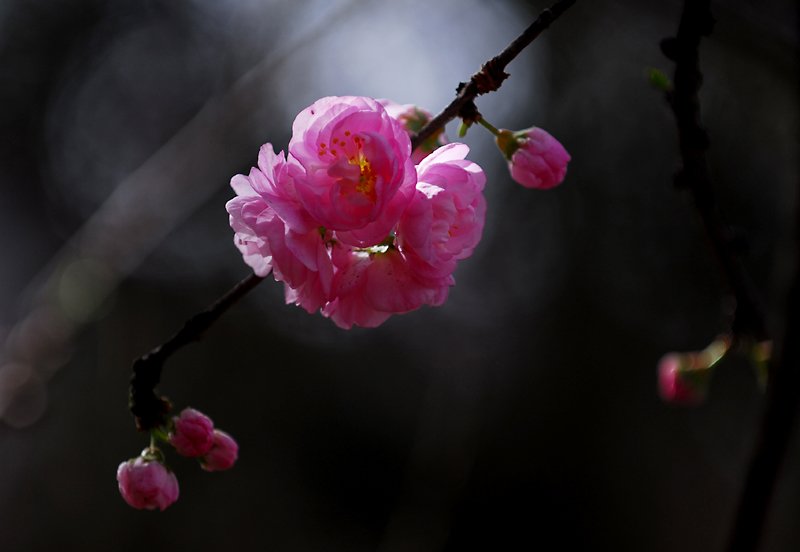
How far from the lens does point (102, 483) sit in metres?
3.67

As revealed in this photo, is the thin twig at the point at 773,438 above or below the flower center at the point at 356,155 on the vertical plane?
below

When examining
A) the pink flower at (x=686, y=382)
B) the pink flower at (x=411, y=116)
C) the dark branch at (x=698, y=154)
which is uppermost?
the pink flower at (x=411, y=116)

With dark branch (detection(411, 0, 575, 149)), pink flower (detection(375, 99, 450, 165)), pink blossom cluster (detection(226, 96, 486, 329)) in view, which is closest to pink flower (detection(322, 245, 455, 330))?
pink blossom cluster (detection(226, 96, 486, 329))

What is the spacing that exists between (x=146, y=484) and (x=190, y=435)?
8 cm

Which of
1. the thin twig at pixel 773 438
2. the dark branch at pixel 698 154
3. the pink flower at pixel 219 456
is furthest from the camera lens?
the pink flower at pixel 219 456

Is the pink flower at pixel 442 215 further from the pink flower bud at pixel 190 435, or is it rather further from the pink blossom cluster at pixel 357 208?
the pink flower bud at pixel 190 435

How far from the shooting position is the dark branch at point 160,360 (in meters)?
0.46

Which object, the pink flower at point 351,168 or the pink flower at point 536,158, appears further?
the pink flower at point 536,158

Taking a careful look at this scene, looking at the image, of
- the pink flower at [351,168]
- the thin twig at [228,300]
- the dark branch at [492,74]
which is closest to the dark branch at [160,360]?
the thin twig at [228,300]

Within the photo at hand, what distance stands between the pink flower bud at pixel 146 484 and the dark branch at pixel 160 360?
0.06 m

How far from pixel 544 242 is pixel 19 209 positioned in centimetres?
506

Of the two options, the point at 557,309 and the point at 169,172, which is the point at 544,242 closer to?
the point at 557,309

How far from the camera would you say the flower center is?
1.34ft

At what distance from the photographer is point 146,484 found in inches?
22.0
